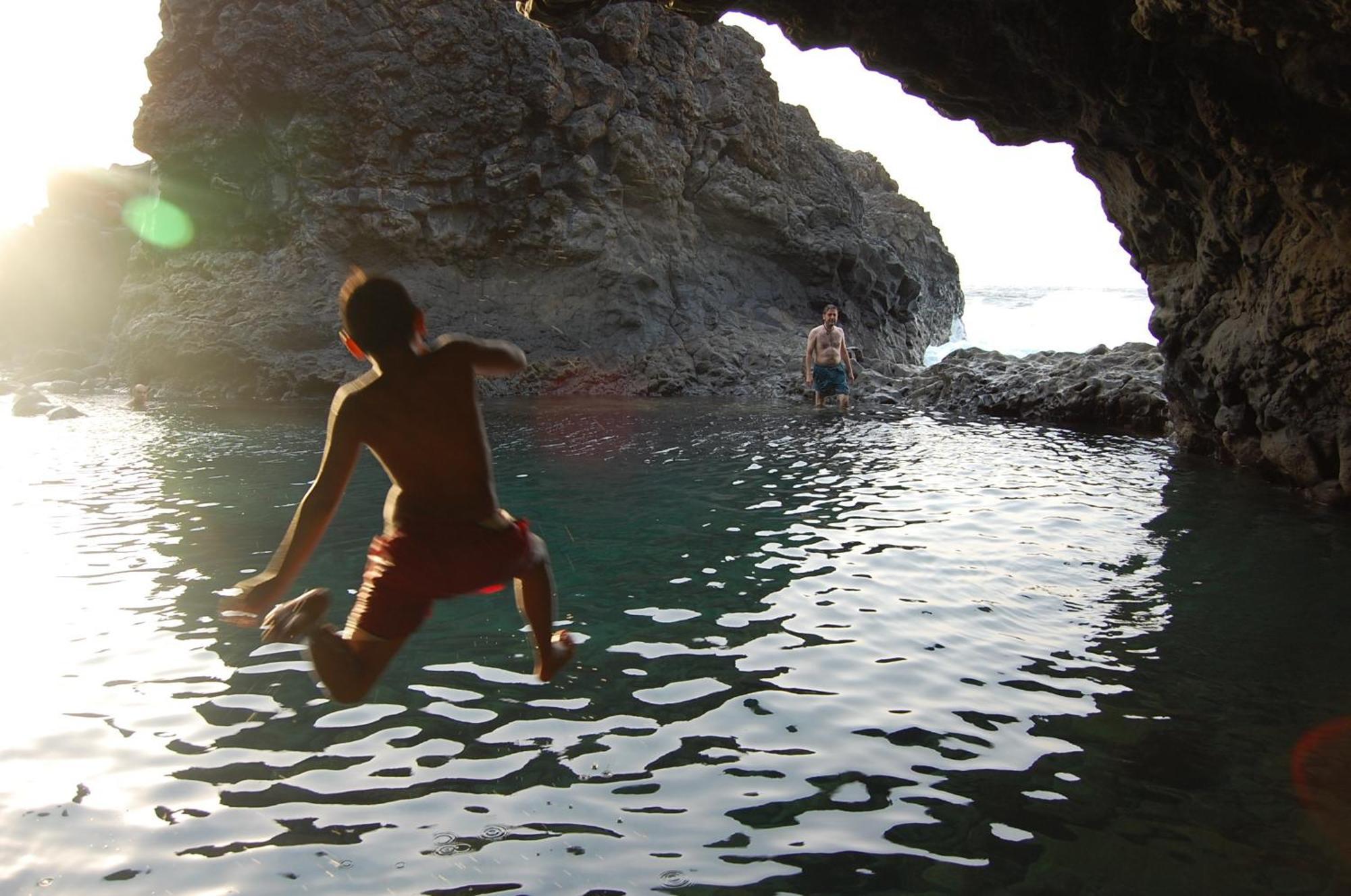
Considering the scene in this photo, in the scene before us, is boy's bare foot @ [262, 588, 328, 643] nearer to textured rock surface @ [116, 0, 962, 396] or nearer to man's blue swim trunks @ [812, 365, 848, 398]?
man's blue swim trunks @ [812, 365, 848, 398]

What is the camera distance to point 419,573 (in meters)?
3.58

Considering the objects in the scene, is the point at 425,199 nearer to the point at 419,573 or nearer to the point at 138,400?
the point at 138,400

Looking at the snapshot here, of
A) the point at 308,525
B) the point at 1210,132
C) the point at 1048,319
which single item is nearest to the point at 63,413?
the point at 308,525

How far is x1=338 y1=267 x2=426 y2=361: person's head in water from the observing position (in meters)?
3.38

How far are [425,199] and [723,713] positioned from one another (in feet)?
78.9

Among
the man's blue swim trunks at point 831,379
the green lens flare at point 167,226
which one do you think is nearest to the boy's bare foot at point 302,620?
the man's blue swim trunks at point 831,379

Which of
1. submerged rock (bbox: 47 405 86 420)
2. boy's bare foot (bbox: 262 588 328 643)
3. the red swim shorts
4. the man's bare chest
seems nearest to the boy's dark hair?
the red swim shorts

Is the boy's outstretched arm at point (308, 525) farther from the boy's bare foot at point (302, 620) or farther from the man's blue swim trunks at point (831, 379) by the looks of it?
the man's blue swim trunks at point (831, 379)

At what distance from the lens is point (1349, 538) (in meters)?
8.86

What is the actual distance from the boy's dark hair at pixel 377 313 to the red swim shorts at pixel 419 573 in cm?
71

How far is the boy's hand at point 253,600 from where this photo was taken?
11.4 feet

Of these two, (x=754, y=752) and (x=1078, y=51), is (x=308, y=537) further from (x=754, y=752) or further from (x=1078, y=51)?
(x=1078, y=51)

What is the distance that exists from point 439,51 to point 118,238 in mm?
→ 23042

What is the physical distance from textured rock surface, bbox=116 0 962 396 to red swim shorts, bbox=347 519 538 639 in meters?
20.9
